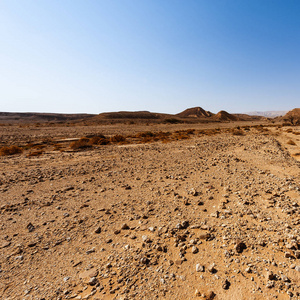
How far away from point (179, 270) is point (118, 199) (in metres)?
3.45

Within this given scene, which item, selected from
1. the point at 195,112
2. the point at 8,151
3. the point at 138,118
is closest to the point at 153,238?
the point at 8,151

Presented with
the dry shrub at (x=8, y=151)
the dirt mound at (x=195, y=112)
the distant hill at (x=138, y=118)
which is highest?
the dirt mound at (x=195, y=112)

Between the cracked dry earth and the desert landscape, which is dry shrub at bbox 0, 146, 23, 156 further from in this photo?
the cracked dry earth

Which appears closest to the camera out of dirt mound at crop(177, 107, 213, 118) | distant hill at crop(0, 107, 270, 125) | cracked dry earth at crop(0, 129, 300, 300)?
cracked dry earth at crop(0, 129, 300, 300)

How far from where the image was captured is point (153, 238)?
420 cm

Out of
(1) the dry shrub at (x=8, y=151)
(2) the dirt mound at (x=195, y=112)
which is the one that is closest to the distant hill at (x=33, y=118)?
(2) the dirt mound at (x=195, y=112)

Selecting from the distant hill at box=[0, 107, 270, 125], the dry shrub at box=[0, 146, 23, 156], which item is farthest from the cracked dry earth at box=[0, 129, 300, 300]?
the distant hill at box=[0, 107, 270, 125]

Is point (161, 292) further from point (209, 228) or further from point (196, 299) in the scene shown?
point (209, 228)

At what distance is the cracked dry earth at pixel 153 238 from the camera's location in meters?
3.06

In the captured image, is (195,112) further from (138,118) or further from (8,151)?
(8,151)

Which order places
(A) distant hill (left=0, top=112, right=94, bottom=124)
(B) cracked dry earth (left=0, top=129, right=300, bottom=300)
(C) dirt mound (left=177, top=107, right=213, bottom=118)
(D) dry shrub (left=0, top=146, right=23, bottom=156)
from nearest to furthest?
(B) cracked dry earth (left=0, top=129, right=300, bottom=300)
(D) dry shrub (left=0, top=146, right=23, bottom=156)
(A) distant hill (left=0, top=112, right=94, bottom=124)
(C) dirt mound (left=177, top=107, right=213, bottom=118)

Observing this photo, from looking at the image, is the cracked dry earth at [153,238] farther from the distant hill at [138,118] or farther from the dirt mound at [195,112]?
the dirt mound at [195,112]

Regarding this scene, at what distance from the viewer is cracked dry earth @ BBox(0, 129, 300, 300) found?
3059 millimetres

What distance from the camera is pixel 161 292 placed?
9.68 feet
